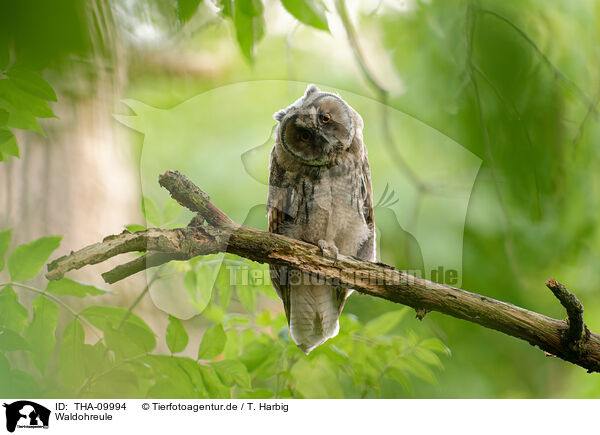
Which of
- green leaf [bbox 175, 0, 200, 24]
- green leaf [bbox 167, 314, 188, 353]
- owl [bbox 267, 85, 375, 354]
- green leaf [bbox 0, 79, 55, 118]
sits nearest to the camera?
green leaf [bbox 175, 0, 200, 24]

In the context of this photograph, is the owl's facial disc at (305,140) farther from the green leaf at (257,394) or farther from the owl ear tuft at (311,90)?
the green leaf at (257,394)

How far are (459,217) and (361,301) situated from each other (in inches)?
15.6

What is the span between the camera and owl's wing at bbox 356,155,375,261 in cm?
127

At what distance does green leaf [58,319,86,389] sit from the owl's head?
2.37 ft

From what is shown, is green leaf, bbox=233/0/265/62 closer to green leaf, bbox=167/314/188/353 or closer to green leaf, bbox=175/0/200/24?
green leaf, bbox=175/0/200/24

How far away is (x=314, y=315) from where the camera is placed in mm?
1264

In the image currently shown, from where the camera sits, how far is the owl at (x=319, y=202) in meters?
1.21

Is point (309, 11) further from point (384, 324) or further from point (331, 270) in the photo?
point (384, 324)

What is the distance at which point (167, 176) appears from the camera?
2.92 feet

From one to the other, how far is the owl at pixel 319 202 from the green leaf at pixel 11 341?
0.65 metres

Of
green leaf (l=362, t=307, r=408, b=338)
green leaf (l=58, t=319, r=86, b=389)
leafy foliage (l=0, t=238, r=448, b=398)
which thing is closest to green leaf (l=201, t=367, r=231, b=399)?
leafy foliage (l=0, t=238, r=448, b=398)

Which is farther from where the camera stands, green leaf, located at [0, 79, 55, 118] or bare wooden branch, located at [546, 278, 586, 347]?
green leaf, located at [0, 79, 55, 118]
